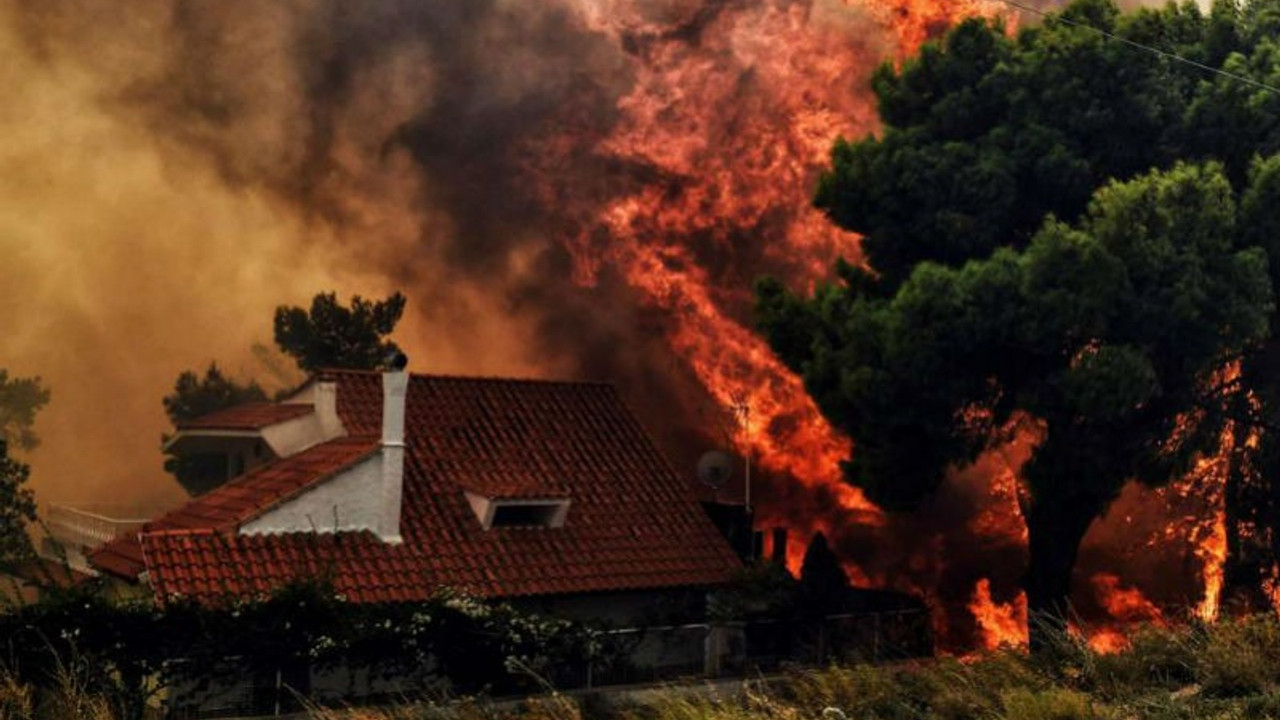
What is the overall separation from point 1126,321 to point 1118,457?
3.88m

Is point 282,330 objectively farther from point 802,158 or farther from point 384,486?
point 384,486

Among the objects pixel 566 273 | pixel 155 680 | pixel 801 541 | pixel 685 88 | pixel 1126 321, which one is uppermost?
pixel 685 88

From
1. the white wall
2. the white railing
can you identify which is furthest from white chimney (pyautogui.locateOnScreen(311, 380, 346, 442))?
the white railing

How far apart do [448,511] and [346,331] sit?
23105mm

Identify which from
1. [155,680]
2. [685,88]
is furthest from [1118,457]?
[685,88]

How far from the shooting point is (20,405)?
192 ft

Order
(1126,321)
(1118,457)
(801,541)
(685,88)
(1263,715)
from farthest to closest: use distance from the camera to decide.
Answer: (685,88), (801,541), (1118,457), (1126,321), (1263,715)

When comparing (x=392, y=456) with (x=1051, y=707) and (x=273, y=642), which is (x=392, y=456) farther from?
(x=1051, y=707)

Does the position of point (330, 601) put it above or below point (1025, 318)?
below

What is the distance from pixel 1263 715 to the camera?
55.1 ft

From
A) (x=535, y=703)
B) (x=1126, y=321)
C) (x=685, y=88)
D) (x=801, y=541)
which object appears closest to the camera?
(x=535, y=703)

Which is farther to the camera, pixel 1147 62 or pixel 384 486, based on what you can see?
pixel 1147 62

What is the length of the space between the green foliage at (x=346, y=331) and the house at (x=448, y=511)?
14.2 meters

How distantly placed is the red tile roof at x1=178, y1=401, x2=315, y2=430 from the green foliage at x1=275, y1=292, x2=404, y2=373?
10.8 meters
